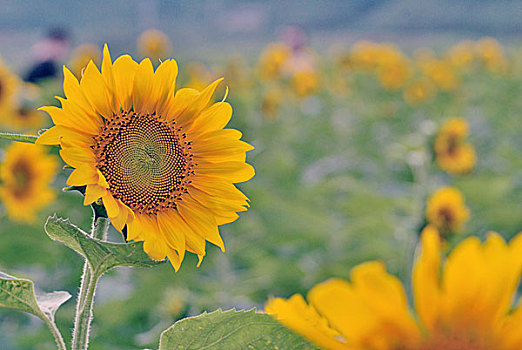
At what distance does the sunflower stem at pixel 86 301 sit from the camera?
39 cm

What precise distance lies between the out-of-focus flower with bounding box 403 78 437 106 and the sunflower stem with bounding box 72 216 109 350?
346 cm

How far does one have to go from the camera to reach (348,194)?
2459mm

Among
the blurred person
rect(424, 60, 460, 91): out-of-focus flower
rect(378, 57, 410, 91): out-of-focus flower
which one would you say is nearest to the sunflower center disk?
the blurred person

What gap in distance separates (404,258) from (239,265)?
Result: 0.59m

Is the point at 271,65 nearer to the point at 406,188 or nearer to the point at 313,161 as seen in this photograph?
the point at 313,161

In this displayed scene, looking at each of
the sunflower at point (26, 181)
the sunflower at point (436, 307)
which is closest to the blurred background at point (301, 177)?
the sunflower at point (26, 181)

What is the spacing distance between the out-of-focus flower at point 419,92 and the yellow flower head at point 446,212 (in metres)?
1.98

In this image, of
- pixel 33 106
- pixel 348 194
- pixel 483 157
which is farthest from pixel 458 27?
pixel 33 106

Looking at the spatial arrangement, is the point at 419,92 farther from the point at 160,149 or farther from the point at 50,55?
the point at 160,149

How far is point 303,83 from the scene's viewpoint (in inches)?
131

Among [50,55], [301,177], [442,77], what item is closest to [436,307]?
[301,177]

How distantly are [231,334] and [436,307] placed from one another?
0.48 feet

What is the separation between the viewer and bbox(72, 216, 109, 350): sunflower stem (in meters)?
0.39

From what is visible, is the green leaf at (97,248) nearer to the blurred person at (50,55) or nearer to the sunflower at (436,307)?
the sunflower at (436,307)
